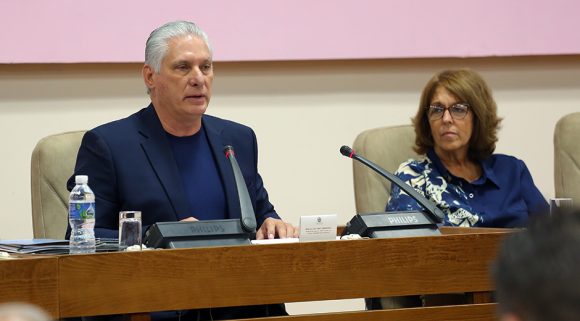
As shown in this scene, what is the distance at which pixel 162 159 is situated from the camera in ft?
9.59

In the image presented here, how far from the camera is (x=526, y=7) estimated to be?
4105 millimetres

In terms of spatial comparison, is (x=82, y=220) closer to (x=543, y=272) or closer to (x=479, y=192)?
(x=479, y=192)

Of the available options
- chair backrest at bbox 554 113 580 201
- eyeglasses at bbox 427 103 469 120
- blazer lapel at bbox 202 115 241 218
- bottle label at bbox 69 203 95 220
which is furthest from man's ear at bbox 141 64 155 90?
chair backrest at bbox 554 113 580 201

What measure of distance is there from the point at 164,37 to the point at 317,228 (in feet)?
3.35

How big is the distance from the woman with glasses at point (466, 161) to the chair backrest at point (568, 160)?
196 mm

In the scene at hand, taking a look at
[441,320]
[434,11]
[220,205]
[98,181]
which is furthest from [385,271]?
[434,11]

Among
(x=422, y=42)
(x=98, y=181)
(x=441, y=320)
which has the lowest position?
(x=441, y=320)

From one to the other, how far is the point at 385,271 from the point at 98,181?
3.28ft

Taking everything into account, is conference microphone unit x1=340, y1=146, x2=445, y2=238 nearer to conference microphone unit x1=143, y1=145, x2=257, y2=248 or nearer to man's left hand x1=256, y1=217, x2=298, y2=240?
man's left hand x1=256, y1=217, x2=298, y2=240

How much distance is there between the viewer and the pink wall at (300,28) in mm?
3588

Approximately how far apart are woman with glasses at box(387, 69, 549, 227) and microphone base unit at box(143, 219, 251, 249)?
114 centimetres

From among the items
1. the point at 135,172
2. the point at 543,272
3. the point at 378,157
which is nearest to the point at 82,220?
the point at 135,172

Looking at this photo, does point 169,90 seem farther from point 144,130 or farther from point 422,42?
point 422,42

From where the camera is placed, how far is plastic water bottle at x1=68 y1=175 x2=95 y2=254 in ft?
7.38
